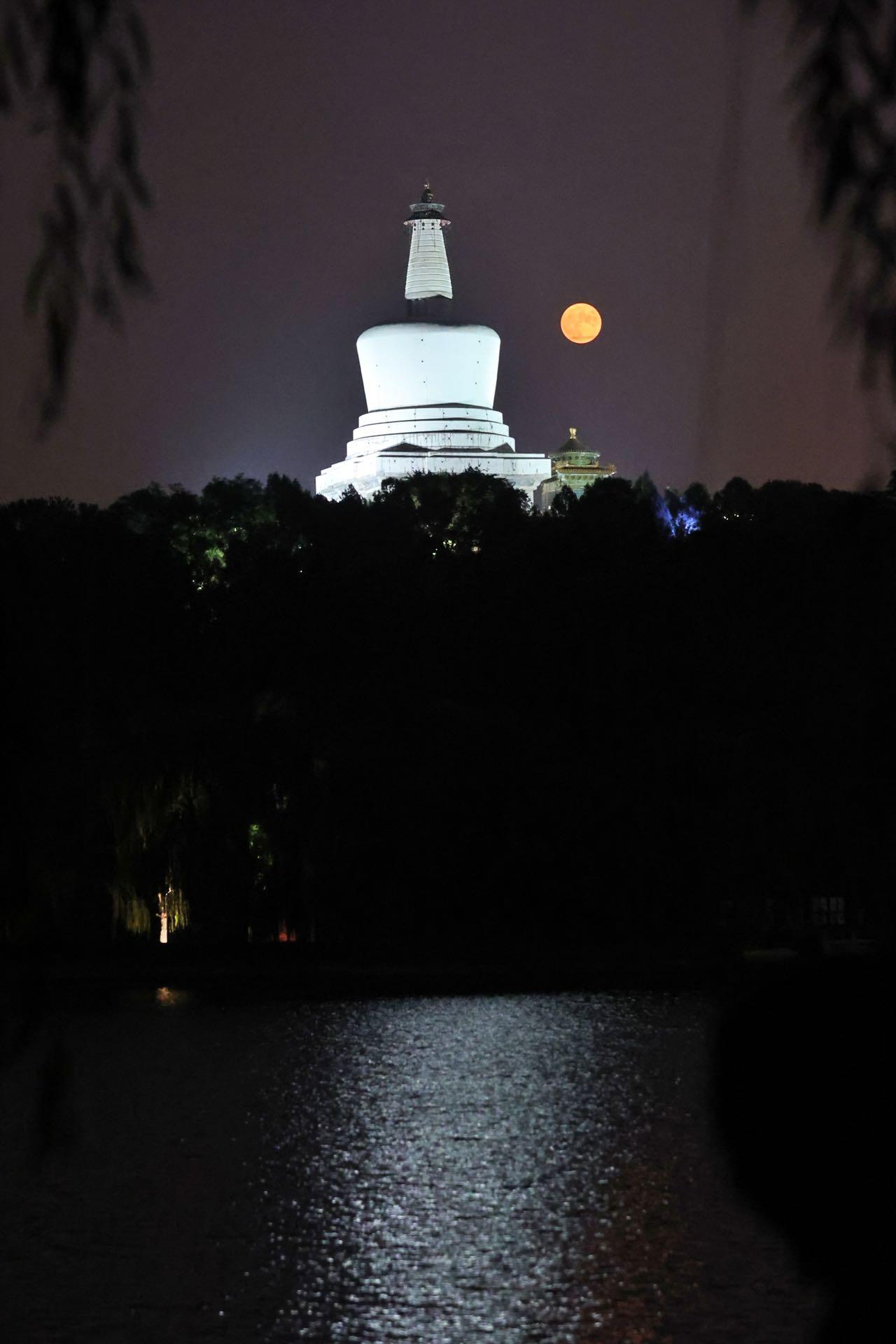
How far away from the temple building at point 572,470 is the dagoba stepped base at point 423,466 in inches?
85.3

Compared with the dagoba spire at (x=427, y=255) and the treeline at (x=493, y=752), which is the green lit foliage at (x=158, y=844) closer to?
the treeline at (x=493, y=752)

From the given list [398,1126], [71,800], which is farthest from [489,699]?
[71,800]

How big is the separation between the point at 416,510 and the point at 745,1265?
31.6 metres

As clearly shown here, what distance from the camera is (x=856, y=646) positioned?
307cm

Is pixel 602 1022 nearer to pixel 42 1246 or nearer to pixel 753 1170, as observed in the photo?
pixel 42 1246

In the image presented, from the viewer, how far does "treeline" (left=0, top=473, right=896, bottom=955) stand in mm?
24969

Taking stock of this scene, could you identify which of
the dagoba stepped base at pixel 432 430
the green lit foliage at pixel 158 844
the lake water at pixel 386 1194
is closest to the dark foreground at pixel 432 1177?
the lake water at pixel 386 1194

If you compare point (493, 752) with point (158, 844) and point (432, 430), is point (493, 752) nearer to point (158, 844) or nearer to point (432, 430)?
point (158, 844)

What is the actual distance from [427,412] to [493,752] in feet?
117

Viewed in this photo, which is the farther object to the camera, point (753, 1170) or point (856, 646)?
point (856, 646)

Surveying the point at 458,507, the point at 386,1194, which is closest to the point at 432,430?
the point at 458,507

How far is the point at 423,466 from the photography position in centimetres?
6091

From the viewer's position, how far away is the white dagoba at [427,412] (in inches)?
2430

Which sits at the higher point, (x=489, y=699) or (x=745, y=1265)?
(x=489, y=699)
